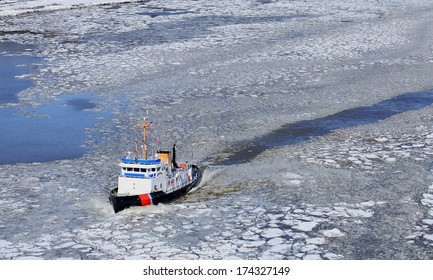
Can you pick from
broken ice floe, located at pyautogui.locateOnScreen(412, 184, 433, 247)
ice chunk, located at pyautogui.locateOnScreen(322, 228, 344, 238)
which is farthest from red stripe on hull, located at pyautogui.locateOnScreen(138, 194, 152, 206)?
broken ice floe, located at pyautogui.locateOnScreen(412, 184, 433, 247)

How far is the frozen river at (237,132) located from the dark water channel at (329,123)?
0.19 feet

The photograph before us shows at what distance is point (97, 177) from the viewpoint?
1315cm

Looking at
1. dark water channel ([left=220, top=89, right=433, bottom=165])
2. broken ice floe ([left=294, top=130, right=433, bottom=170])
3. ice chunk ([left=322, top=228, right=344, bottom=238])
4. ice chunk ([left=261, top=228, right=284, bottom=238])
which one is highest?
ice chunk ([left=261, top=228, right=284, bottom=238])

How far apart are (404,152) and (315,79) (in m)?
7.08

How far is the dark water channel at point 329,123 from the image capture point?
48.2 ft

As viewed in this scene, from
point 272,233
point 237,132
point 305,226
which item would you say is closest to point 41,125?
point 237,132

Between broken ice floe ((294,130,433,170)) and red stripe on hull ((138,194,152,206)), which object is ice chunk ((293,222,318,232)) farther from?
broken ice floe ((294,130,433,170))

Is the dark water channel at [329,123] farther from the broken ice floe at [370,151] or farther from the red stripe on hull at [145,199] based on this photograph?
the red stripe on hull at [145,199]

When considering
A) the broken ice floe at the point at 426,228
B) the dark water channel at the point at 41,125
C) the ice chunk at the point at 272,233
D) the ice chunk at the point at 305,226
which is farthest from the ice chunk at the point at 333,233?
the dark water channel at the point at 41,125

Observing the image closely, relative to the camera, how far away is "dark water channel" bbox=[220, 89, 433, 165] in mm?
14695

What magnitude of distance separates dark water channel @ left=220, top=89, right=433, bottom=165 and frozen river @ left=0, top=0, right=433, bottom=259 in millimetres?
57

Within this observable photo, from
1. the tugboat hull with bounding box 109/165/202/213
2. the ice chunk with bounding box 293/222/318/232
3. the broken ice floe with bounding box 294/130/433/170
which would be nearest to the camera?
the ice chunk with bounding box 293/222/318/232

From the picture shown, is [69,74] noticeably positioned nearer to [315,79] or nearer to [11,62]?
[11,62]

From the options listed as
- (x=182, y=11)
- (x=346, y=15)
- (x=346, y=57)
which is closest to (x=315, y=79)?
(x=346, y=57)
